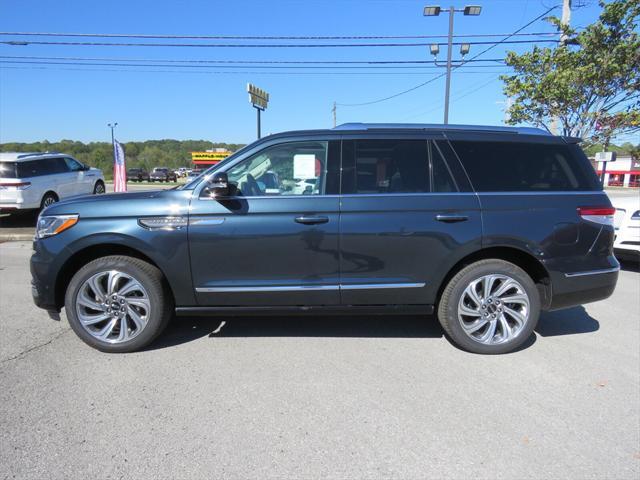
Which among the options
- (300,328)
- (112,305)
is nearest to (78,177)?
(112,305)

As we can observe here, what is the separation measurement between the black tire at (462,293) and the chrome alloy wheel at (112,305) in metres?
2.58

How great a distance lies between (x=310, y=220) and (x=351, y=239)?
38 centimetres

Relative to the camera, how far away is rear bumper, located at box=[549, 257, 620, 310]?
374 cm

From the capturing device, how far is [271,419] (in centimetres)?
276

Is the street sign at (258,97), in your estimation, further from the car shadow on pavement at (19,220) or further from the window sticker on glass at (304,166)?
the window sticker on glass at (304,166)

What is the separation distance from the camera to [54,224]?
3.61 meters

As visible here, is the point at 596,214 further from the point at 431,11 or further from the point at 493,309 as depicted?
the point at 431,11

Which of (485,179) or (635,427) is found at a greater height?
(485,179)

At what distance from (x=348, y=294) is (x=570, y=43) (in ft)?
42.7

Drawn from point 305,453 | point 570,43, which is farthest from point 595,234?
point 570,43

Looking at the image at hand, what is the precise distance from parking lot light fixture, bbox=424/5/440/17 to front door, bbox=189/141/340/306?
14.7 metres

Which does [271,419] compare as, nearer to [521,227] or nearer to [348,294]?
[348,294]

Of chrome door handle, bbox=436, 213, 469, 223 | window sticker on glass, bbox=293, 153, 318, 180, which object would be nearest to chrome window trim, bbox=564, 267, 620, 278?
chrome door handle, bbox=436, 213, 469, 223

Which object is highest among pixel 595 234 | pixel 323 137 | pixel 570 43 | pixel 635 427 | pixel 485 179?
pixel 570 43
